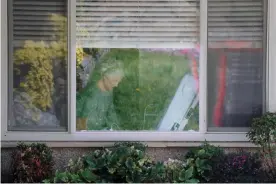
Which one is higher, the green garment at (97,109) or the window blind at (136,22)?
the window blind at (136,22)

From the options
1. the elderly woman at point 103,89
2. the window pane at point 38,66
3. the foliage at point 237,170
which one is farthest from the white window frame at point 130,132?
the foliage at point 237,170

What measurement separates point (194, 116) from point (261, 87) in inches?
37.2

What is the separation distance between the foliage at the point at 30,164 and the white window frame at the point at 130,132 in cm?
43

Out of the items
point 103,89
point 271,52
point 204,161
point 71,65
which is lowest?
point 204,161

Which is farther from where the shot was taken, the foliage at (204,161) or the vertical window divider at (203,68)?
the vertical window divider at (203,68)

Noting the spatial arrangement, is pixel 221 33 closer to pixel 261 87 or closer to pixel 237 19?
pixel 237 19

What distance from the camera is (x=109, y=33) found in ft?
22.1

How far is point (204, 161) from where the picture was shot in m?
6.25

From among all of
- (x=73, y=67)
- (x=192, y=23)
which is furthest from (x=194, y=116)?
(x=73, y=67)

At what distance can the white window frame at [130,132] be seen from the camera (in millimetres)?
6582

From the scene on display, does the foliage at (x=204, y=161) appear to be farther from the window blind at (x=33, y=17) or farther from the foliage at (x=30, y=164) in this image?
the window blind at (x=33, y=17)

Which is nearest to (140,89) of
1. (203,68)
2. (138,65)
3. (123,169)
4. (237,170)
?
(138,65)

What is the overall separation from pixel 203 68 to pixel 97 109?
148 centimetres

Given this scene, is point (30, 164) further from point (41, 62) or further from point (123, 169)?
point (41, 62)
